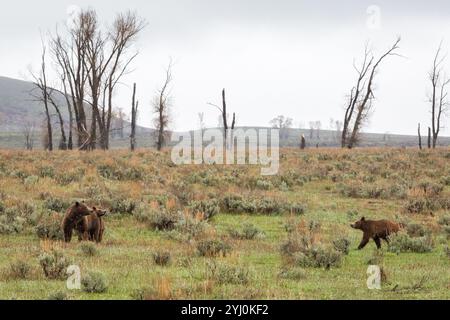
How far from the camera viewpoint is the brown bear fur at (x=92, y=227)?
473 inches

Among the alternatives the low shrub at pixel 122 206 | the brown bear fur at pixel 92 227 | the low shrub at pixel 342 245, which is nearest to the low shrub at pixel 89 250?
the brown bear fur at pixel 92 227

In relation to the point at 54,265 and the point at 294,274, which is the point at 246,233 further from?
the point at 54,265

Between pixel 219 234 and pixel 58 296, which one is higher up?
pixel 58 296

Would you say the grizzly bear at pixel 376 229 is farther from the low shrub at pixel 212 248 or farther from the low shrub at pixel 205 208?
the low shrub at pixel 205 208

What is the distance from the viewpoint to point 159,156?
3488cm

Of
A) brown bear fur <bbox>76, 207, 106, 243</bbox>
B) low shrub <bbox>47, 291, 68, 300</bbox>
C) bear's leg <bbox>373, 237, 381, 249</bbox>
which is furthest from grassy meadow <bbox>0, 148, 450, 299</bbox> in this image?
brown bear fur <bbox>76, 207, 106, 243</bbox>

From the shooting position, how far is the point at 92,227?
12.2 metres

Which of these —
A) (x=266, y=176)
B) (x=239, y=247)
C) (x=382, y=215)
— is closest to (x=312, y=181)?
(x=266, y=176)

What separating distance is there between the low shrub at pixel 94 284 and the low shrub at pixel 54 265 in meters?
0.87

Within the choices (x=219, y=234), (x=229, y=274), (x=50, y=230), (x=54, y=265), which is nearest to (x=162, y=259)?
(x=229, y=274)

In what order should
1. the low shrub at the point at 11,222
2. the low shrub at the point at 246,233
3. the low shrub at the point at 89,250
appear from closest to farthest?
the low shrub at the point at 89,250 → the low shrub at the point at 11,222 → the low shrub at the point at 246,233

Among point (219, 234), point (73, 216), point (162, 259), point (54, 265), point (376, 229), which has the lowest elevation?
point (219, 234)

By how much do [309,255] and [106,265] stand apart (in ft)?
11.7

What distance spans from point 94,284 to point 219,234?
18.7 feet
